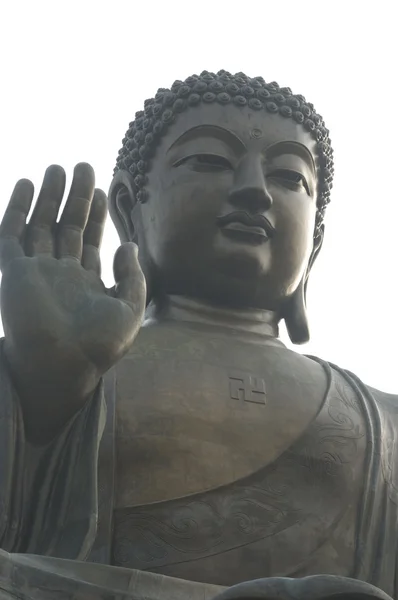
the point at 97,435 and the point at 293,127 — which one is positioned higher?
the point at 293,127

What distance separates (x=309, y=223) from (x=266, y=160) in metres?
0.40

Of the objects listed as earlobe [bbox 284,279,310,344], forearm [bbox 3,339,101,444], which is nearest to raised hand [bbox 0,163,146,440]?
forearm [bbox 3,339,101,444]

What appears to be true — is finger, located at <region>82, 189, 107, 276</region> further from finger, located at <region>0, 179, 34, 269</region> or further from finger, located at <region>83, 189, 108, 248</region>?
finger, located at <region>0, 179, 34, 269</region>

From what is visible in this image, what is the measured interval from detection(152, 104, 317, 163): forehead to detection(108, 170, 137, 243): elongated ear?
1.09 ft

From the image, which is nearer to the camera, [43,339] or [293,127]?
[43,339]

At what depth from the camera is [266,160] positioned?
27.7ft

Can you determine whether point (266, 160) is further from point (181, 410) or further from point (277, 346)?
point (181, 410)

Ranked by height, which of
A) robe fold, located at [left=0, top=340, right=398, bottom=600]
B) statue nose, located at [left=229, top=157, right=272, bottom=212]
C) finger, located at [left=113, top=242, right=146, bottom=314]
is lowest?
robe fold, located at [left=0, top=340, right=398, bottom=600]

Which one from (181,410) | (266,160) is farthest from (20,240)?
(266,160)

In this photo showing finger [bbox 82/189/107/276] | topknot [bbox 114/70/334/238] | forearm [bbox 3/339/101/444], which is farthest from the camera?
topknot [bbox 114/70/334/238]

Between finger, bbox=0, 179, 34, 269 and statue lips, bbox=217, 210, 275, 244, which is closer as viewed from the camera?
finger, bbox=0, 179, 34, 269

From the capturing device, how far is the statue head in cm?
831

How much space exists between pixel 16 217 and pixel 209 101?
1.72m

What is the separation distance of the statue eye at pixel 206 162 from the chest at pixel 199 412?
2.81 ft
